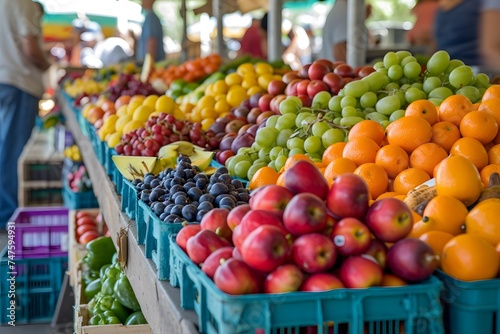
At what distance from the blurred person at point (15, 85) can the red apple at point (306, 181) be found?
488 centimetres

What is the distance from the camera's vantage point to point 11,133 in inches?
233

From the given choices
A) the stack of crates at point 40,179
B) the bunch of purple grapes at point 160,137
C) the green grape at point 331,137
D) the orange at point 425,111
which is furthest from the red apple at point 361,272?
the stack of crates at point 40,179

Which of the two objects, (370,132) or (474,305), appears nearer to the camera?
(474,305)

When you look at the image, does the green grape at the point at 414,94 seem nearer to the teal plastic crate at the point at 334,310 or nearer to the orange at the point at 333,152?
the orange at the point at 333,152

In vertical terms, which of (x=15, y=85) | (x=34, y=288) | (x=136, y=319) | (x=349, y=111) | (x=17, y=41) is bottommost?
(x=34, y=288)

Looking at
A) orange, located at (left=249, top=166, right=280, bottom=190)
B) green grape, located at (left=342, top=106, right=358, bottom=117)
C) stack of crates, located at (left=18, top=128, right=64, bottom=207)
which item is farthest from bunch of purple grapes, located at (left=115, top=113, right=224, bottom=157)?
stack of crates, located at (left=18, top=128, right=64, bottom=207)

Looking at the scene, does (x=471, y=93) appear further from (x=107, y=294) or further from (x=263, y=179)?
(x=107, y=294)

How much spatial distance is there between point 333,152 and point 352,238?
99cm

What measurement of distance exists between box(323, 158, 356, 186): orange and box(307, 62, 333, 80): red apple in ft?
4.28

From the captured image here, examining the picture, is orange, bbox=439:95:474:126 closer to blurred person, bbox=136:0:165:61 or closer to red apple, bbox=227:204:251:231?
red apple, bbox=227:204:251:231

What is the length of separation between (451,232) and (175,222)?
714 mm

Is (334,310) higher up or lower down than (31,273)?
higher up

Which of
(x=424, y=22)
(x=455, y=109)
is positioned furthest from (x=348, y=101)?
(x=424, y=22)

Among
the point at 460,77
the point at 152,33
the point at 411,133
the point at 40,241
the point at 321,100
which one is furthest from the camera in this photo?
the point at 152,33
